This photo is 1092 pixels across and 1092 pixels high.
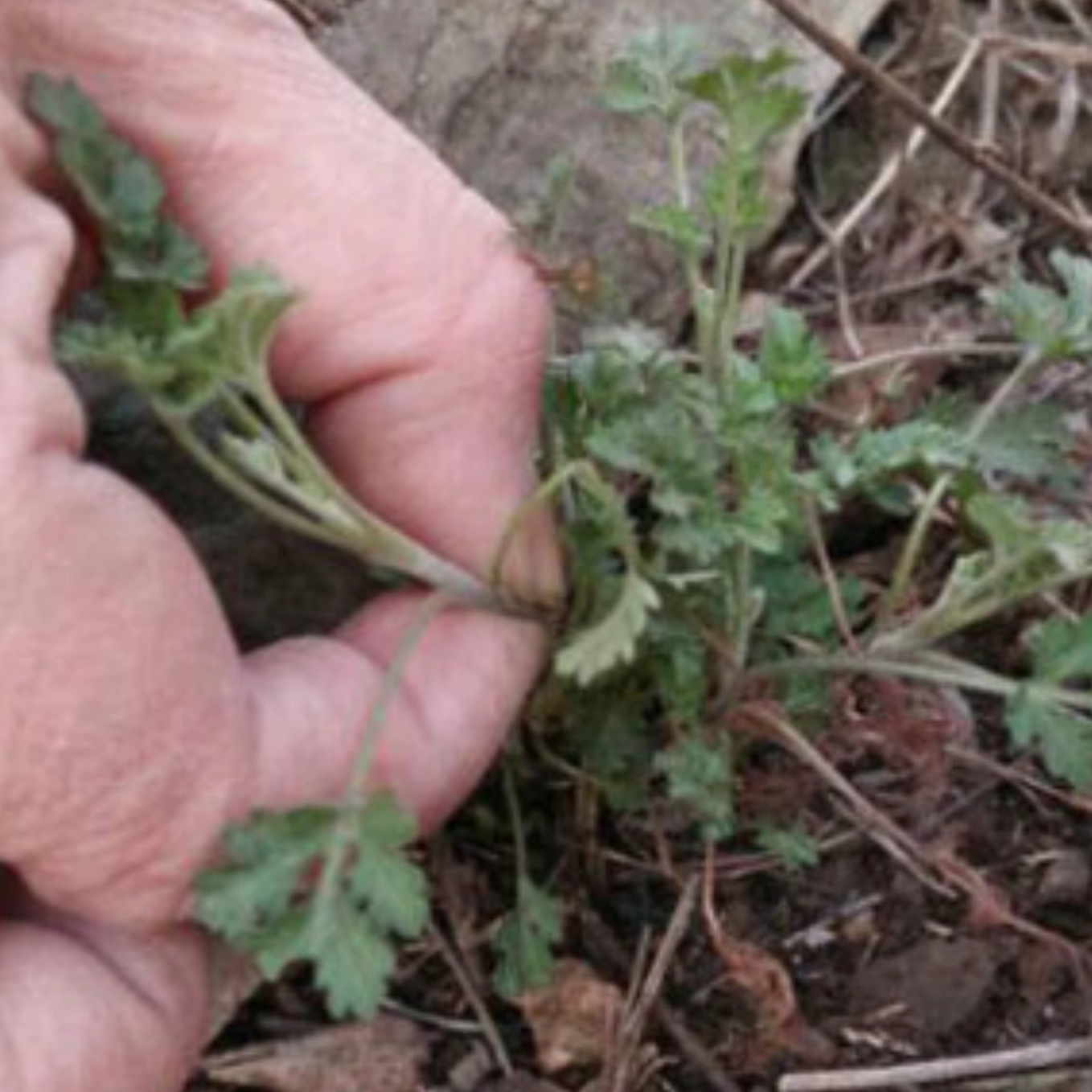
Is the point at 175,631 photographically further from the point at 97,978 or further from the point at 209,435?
the point at 209,435

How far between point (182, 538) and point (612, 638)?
0.99 feet

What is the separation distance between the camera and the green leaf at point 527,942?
198 centimetres

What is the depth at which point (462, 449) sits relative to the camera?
6.23 feet

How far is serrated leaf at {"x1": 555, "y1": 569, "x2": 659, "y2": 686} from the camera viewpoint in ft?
5.64

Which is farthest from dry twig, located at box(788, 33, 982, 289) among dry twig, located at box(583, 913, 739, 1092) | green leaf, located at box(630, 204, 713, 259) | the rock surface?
dry twig, located at box(583, 913, 739, 1092)

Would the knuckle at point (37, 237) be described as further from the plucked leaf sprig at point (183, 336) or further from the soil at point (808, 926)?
the soil at point (808, 926)

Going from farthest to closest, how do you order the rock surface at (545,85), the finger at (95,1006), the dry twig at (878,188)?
the dry twig at (878,188), the rock surface at (545,85), the finger at (95,1006)

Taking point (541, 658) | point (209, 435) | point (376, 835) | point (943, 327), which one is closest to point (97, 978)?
point (376, 835)

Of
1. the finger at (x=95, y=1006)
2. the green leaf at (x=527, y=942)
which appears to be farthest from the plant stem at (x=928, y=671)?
the finger at (x=95, y=1006)

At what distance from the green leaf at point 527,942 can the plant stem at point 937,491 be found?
13.5 inches

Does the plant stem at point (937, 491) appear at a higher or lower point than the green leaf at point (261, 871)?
higher

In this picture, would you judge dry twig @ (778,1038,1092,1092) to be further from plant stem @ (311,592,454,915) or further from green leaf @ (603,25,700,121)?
green leaf @ (603,25,700,121)

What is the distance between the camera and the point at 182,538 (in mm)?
1771

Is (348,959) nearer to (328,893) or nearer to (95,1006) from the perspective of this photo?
(328,893)
